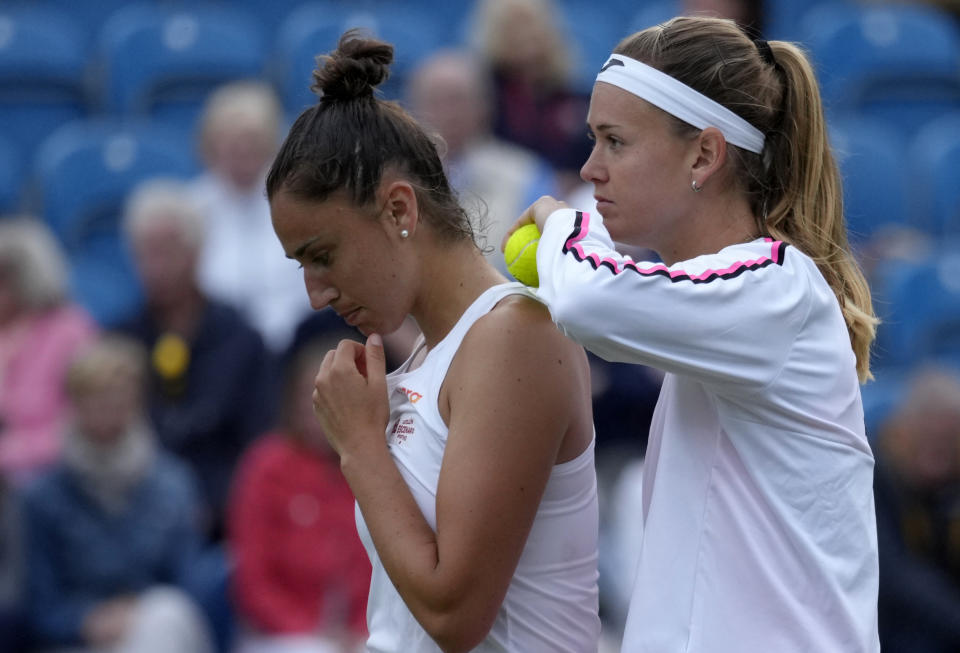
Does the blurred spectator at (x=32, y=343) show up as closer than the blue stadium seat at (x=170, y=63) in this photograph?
Yes

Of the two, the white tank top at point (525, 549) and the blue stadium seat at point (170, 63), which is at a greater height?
the white tank top at point (525, 549)

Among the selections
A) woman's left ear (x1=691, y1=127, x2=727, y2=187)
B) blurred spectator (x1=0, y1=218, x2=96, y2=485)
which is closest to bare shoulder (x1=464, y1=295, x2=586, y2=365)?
woman's left ear (x1=691, y1=127, x2=727, y2=187)

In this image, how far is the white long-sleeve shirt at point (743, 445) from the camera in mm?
1686

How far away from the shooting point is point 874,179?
20.4 feet

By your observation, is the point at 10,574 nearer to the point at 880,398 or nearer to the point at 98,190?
the point at 98,190

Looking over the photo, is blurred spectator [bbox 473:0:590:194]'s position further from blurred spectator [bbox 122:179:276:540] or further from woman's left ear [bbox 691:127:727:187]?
woman's left ear [bbox 691:127:727:187]

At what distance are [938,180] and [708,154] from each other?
4.81m

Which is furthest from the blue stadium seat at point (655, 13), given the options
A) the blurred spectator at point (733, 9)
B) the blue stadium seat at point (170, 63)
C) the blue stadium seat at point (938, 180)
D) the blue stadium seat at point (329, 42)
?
the blue stadium seat at point (170, 63)

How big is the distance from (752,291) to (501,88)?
409 centimetres

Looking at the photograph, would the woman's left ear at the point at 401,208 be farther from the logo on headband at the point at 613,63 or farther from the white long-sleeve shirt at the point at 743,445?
the logo on headband at the point at 613,63

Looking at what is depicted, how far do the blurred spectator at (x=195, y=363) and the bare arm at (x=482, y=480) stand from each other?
2.92 metres

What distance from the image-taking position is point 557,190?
5.18m

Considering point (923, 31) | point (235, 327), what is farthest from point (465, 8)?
point (235, 327)

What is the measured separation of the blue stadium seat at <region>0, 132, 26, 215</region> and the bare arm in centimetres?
435
